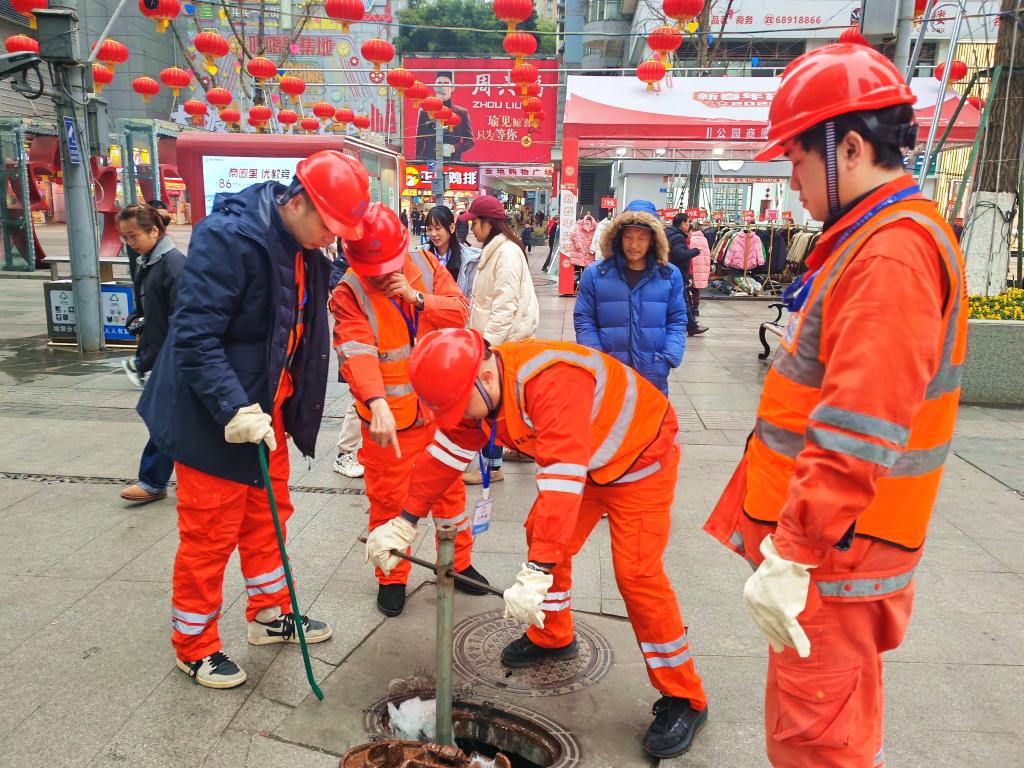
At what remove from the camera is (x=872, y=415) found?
1515 millimetres

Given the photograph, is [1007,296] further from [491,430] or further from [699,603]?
[491,430]

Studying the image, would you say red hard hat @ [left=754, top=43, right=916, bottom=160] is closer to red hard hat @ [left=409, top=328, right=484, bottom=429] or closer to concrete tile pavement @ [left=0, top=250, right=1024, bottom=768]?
red hard hat @ [left=409, top=328, right=484, bottom=429]

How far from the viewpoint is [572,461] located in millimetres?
2354

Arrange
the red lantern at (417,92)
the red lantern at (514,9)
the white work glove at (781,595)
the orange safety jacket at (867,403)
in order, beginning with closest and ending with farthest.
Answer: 1. the orange safety jacket at (867,403)
2. the white work glove at (781,595)
3. the red lantern at (514,9)
4. the red lantern at (417,92)

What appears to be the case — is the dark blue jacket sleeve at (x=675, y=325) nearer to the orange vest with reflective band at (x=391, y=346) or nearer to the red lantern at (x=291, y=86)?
the orange vest with reflective band at (x=391, y=346)

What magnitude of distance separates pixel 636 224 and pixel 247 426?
276cm

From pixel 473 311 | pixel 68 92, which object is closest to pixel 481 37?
pixel 68 92

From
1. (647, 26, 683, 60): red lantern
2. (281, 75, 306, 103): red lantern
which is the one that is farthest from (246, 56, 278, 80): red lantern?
(647, 26, 683, 60): red lantern

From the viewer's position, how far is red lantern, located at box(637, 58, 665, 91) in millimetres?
13594

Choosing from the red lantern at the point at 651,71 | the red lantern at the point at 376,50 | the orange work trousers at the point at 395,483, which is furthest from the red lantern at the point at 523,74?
the orange work trousers at the point at 395,483

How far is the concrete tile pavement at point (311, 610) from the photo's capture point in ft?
9.00

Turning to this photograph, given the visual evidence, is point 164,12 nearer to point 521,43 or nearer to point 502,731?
point 521,43

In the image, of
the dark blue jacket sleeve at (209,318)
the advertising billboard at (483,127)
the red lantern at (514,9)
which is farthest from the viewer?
the advertising billboard at (483,127)

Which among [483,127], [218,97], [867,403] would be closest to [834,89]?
[867,403]
